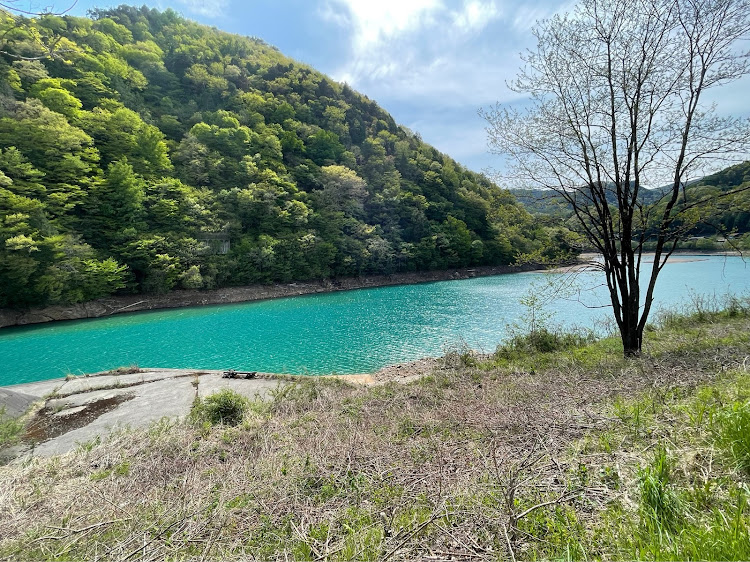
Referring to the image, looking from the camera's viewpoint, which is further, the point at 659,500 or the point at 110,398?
the point at 110,398

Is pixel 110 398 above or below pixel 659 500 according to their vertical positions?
below

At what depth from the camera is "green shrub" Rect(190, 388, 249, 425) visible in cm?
621

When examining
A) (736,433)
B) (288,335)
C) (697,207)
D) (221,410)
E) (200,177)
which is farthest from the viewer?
(200,177)

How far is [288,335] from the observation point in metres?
17.8

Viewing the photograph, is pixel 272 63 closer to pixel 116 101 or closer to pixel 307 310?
pixel 116 101

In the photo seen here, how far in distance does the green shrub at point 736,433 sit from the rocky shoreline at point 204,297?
33.0 m

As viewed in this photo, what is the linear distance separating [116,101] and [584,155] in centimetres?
4740

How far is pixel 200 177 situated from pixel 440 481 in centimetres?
4269

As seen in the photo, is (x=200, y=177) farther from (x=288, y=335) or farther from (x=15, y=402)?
(x=15, y=402)

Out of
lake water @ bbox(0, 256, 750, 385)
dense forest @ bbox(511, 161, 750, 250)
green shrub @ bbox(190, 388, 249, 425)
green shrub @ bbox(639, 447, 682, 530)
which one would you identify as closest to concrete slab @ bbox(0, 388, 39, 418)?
lake water @ bbox(0, 256, 750, 385)

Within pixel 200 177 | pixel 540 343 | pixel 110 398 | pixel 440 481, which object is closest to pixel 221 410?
pixel 110 398

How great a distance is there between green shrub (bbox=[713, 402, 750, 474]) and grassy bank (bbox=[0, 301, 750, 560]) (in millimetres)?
12

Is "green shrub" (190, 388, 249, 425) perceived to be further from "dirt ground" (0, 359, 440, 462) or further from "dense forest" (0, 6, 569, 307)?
"dense forest" (0, 6, 569, 307)

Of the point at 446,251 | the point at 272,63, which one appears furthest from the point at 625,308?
the point at 272,63
